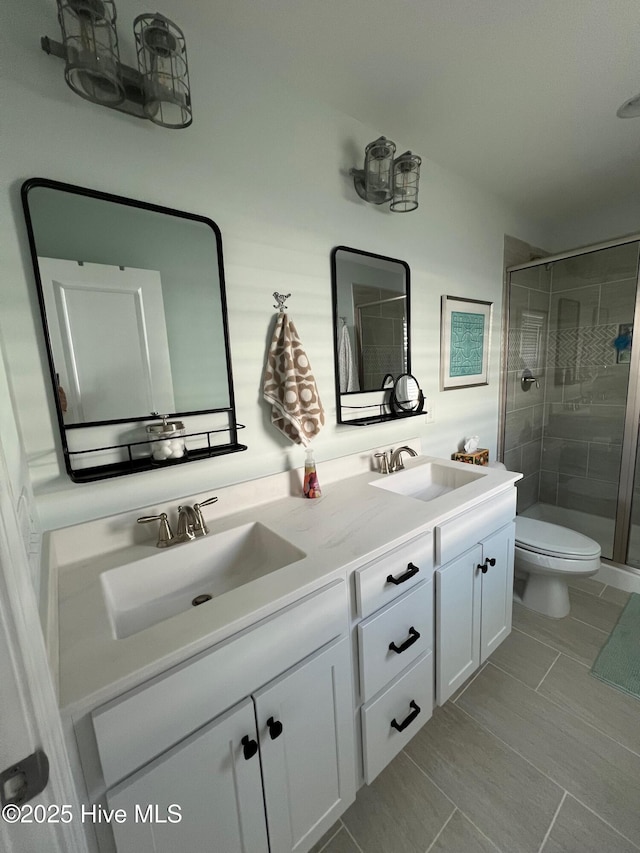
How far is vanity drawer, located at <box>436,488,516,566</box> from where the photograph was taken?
115cm

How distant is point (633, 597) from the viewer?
1973 millimetres

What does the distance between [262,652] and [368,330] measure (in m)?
1.31

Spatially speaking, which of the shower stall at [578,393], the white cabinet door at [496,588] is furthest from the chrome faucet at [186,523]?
the shower stall at [578,393]

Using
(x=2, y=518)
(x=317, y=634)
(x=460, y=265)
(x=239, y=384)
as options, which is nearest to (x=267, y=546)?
(x=317, y=634)

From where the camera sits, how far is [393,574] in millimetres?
1004

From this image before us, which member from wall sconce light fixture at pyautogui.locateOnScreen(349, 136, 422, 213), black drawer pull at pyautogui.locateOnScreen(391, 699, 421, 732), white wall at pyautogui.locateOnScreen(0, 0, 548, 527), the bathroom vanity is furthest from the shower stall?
black drawer pull at pyautogui.locateOnScreen(391, 699, 421, 732)

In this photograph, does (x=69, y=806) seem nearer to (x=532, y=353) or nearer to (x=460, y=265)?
(x=460, y=265)

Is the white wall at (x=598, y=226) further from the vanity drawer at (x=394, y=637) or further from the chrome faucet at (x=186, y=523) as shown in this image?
the chrome faucet at (x=186, y=523)

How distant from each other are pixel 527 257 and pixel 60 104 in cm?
275

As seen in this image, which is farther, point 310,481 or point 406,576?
point 310,481

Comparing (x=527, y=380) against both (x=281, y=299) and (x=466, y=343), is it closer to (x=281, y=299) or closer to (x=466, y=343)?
(x=466, y=343)

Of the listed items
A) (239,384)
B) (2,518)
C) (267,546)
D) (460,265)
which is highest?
(460,265)

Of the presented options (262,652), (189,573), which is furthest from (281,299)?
(262,652)

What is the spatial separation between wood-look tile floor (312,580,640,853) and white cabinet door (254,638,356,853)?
9.4 inches
